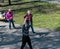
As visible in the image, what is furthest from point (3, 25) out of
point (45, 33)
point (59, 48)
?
point (59, 48)

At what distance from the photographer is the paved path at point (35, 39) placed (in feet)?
45.7

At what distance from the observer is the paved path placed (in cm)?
1393

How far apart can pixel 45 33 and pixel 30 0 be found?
865 inches

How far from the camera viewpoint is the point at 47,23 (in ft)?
69.4

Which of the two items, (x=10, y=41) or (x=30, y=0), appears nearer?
(x=10, y=41)

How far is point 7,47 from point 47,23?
26.0ft

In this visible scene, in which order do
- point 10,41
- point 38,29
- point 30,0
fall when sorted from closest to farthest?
point 10,41 < point 38,29 < point 30,0

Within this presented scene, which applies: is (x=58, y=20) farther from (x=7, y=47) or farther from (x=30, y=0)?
(x=30, y=0)

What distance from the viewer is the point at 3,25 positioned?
21.0 m

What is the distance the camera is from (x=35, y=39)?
1563 centimetres

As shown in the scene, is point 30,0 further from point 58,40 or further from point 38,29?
point 58,40

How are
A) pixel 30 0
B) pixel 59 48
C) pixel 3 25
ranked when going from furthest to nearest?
1. pixel 30 0
2. pixel 3 25
3. pixel 59 48

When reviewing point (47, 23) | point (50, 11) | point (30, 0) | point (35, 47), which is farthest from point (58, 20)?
point (30, 0)

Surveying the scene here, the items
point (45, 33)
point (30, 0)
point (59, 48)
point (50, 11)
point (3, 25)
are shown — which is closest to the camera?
point (59, 48)
